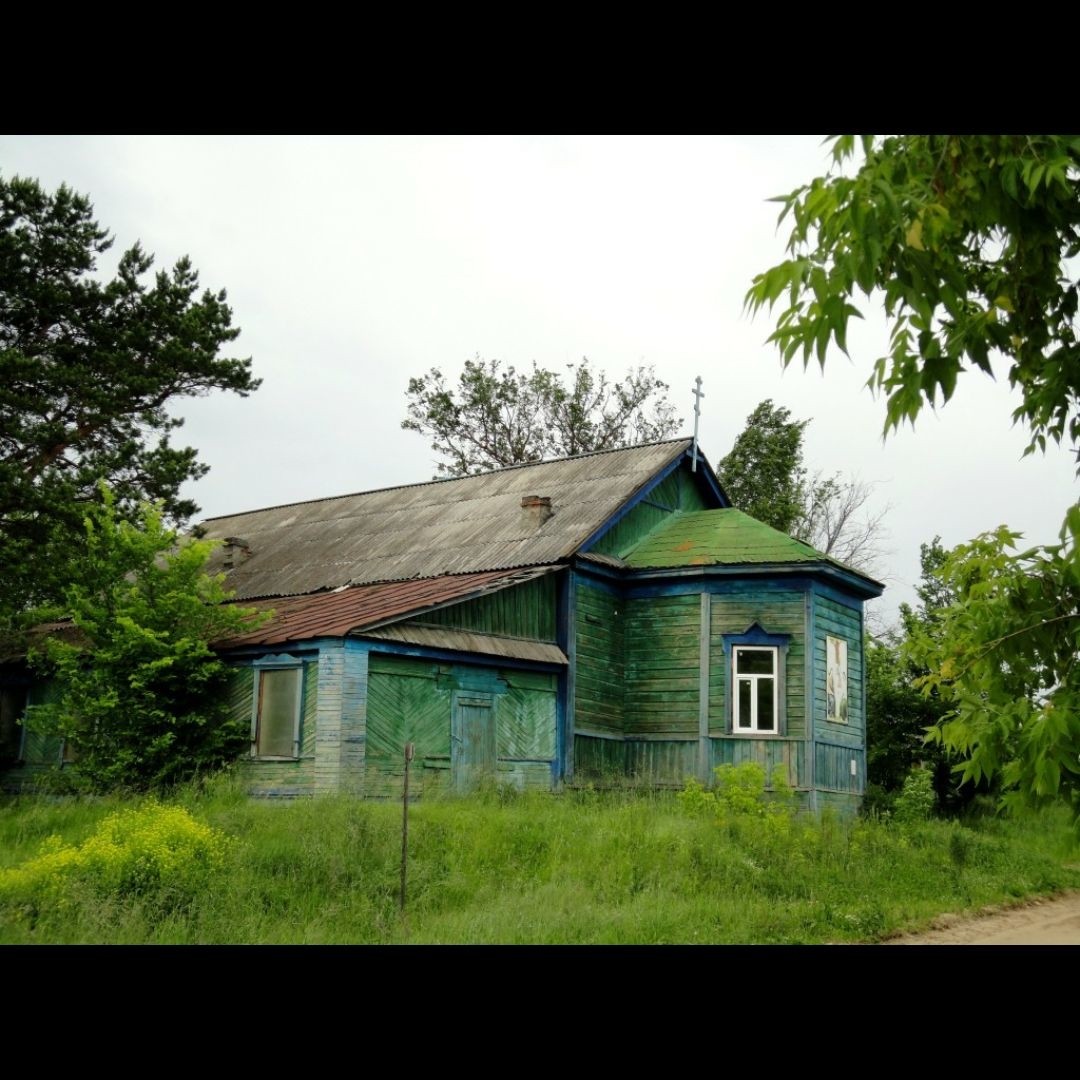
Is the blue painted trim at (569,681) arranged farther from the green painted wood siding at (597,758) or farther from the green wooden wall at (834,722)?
the green wooden wall at (834,722)

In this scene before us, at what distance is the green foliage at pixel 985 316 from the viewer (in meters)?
2.98

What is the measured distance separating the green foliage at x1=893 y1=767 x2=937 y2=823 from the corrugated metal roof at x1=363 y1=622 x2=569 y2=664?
666cm

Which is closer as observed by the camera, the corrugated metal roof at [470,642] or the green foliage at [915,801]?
the corrugated metal roof at [470,642]

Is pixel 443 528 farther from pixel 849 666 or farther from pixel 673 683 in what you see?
pixel 849 666

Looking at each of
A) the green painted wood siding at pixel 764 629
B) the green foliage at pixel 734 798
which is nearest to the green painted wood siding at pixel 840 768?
the green painted wood siding at pixel 764 629

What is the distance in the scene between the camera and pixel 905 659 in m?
6.61

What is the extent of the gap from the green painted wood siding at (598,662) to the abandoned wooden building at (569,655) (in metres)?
0.04

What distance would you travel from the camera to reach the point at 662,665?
1973cm

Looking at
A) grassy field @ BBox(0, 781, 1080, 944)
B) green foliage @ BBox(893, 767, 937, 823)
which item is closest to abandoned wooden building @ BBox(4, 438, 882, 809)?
green foliage @ BBox(893, 767, 937, 823)

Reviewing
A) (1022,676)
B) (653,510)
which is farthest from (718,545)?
(1022,676)

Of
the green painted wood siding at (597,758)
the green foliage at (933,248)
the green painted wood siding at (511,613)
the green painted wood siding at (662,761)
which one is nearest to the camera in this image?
the green foliage at (933,248)
